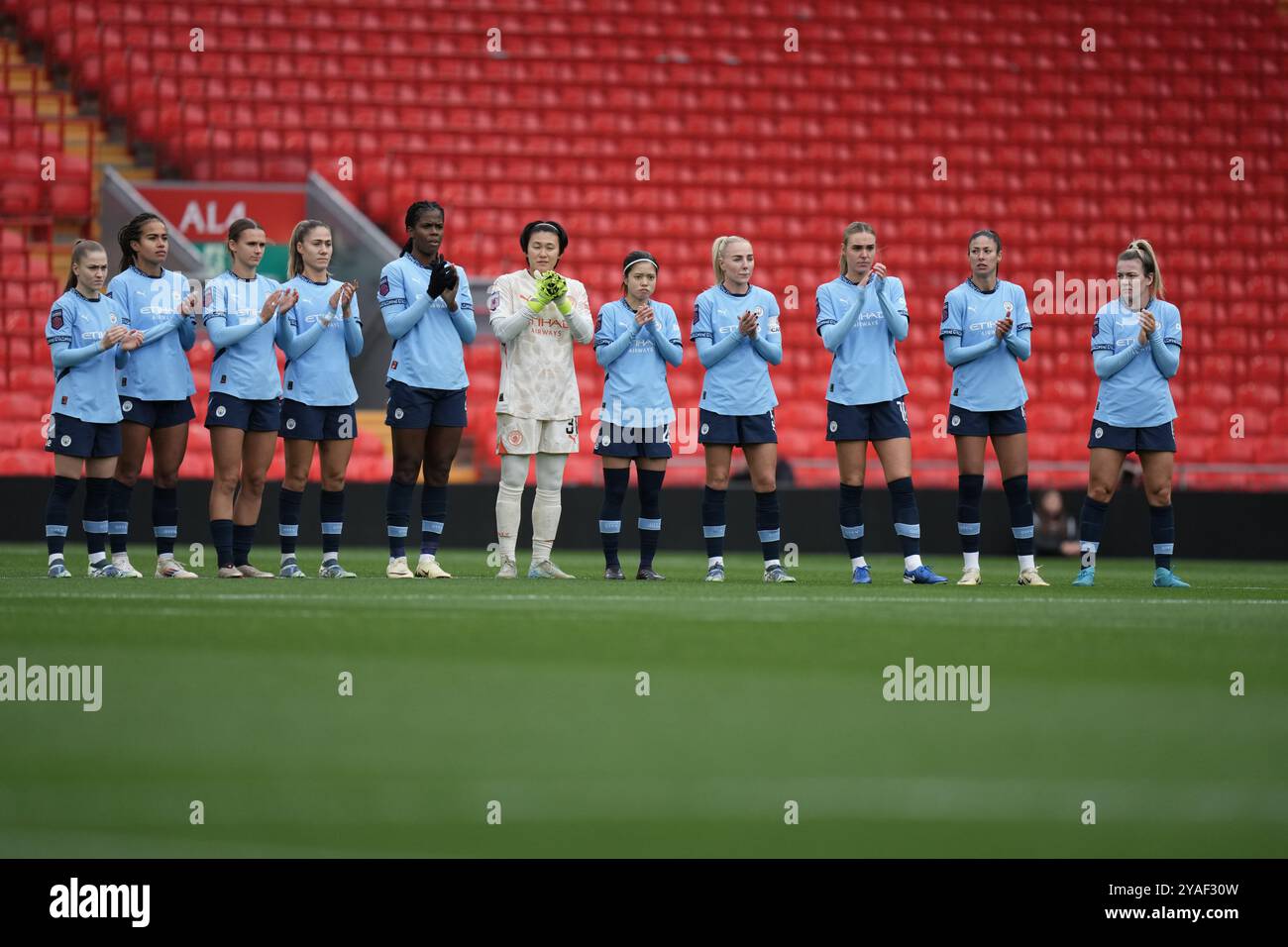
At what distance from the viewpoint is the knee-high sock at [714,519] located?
341 inches

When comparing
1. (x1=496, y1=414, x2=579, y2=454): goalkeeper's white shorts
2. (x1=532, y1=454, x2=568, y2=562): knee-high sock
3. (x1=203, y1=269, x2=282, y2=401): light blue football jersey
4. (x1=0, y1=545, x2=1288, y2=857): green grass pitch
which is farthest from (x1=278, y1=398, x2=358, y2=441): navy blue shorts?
(x1=0, y1=545, x2=1288, y2=857): green grass pitch

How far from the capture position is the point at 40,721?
4.41 m

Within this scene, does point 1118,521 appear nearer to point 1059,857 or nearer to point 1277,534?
point 1277,534

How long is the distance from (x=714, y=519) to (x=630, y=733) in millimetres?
4517

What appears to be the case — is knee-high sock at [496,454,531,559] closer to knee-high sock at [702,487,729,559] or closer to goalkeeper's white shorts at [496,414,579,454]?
goalkeeper's white shorts at [496,414,579,454]

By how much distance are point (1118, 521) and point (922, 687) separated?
925cm

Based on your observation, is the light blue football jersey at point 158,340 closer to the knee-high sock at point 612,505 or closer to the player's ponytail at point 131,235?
the player's ponytail at point 131,235

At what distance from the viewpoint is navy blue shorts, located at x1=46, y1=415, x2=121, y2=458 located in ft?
26.7

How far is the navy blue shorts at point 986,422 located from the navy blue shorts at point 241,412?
3745mm

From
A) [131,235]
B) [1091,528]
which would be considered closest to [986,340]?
[1091,528]

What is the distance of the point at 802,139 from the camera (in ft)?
61.9

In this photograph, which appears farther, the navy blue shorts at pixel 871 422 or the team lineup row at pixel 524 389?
the navy blue shorts at pixel 871 422

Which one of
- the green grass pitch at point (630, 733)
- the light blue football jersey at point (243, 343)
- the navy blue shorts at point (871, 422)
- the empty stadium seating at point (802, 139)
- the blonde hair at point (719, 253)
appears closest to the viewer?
the green grass pitch at point (630, 733)

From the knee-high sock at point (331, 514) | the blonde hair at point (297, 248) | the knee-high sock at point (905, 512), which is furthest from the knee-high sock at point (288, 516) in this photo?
the knee-high sock at point (905, 512)
